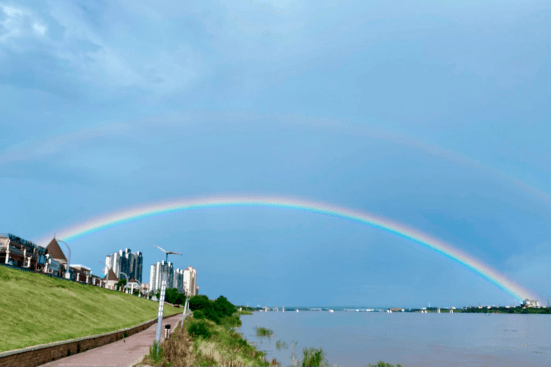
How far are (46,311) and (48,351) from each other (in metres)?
A: 17.1

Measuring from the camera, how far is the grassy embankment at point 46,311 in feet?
88.1

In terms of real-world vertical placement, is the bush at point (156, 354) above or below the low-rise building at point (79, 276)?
below

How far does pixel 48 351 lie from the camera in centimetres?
2086

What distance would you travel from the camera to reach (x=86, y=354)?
24328 millimetres

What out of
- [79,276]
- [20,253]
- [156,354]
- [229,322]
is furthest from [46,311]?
[79,276]

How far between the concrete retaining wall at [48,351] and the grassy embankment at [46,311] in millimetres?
1447

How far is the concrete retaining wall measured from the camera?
17.7m

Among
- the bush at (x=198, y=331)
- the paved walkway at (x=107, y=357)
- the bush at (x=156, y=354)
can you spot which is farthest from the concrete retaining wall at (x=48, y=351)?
the bush at (x=198, y=331)

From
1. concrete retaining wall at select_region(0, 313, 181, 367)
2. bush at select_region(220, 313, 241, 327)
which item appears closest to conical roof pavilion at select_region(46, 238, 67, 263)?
bush at select_region(220, 313, 241, 327)

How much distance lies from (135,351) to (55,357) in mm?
5827

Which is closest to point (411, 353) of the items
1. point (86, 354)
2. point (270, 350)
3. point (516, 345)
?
point (270, 350)

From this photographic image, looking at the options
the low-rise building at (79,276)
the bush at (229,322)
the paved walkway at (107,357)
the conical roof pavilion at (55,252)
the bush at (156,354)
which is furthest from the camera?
the conical roof pavilion at (55,252)

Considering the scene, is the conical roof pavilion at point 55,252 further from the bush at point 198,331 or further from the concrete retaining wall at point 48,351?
the concrete retaining wall at point 48,351

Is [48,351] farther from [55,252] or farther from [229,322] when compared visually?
[55,252]
